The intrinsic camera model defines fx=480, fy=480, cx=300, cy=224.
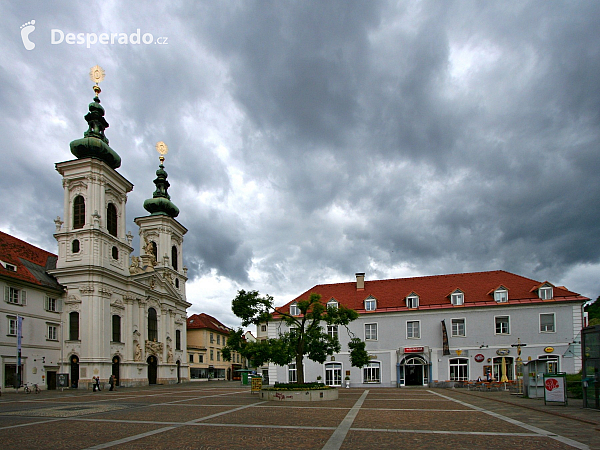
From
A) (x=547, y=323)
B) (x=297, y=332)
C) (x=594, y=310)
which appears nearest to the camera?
(x=297, y=332)

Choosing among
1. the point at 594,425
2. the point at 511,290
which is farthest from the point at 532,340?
the point at 594,425

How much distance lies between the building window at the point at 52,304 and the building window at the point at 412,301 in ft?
105

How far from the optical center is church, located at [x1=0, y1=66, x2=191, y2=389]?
142ft

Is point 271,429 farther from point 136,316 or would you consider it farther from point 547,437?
point 136,316

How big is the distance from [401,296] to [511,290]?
31.2 ft

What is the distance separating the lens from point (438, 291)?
4456 centimetres

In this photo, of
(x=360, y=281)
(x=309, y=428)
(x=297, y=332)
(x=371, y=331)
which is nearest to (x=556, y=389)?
(x=309, y=428)

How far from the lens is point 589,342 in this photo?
18.6 m

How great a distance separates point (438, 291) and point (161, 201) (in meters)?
40.6

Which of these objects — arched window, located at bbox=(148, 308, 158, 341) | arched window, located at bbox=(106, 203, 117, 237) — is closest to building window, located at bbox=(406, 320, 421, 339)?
arched window, located at bbox=(148, 308, 158, 341)

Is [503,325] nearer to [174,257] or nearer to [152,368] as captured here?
[152,368]

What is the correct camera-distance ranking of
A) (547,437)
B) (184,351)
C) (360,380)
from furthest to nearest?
(184,351), (360,380), (547,437)

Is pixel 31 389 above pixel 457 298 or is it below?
below

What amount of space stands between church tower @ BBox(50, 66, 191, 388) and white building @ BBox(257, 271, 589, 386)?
52.5ft
